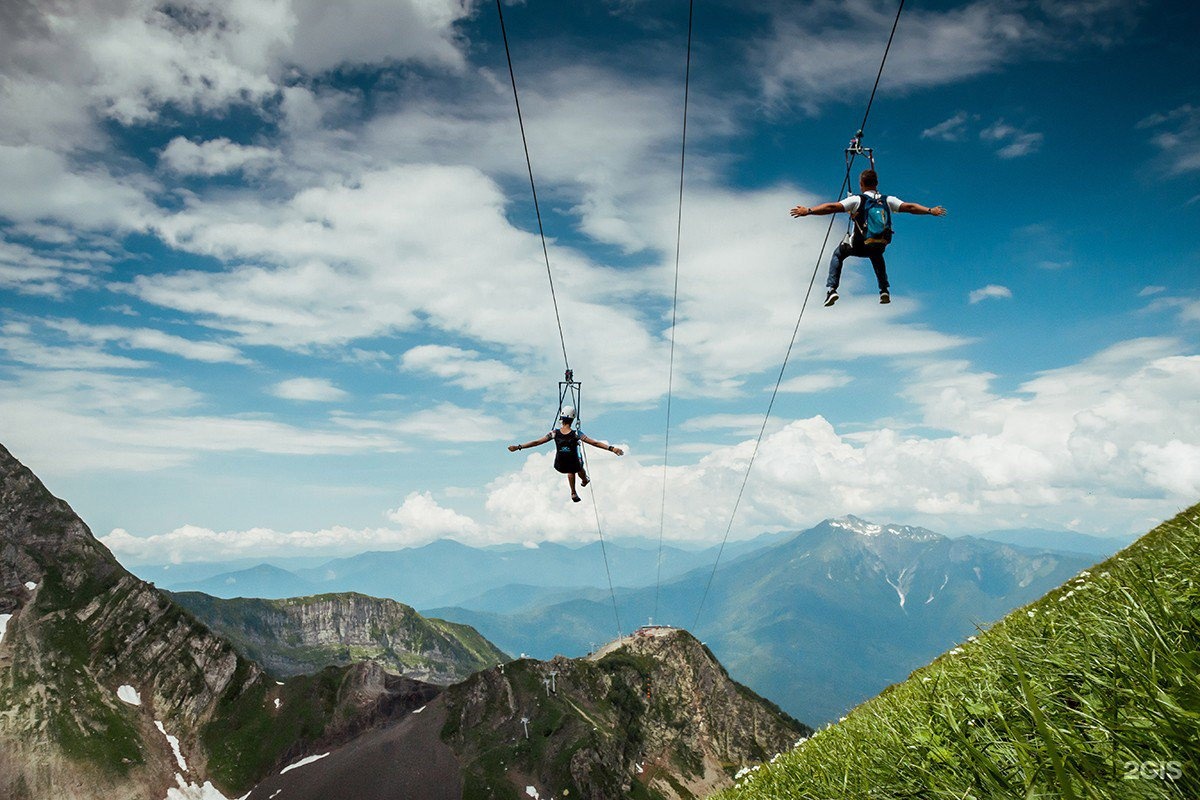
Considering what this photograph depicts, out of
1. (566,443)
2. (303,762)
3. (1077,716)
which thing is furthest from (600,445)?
(303,762)

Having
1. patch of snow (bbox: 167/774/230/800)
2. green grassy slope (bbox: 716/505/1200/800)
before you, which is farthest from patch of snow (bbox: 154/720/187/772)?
green grassy slope (bbox: 716/505/1200/800)

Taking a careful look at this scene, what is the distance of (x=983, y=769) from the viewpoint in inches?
118

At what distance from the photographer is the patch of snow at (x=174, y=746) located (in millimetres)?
184875

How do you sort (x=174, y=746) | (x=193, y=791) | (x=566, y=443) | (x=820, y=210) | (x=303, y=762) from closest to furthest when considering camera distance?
(x=820, y=210) → (x=566, y=443) → (x=193, y=791) → (x=174, y=746) → (x=303, y=762)

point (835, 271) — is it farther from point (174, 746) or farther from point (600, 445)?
point (174, 746)

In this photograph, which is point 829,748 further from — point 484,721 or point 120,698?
point 120,698

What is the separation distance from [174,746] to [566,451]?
232703mm

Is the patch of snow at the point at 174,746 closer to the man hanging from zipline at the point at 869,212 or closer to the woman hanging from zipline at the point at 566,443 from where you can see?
the woman hanging from zipline at the point at 566,443

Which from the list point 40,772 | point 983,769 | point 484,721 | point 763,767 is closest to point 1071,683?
point 983,769

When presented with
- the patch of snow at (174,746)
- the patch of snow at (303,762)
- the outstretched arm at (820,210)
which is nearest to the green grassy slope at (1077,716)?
the outstretched arm at (820,210)

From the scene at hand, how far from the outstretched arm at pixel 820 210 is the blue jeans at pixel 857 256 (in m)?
1.32

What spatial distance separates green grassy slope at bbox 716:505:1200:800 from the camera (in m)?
2.30

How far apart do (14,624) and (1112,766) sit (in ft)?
913

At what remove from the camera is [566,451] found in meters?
23.9
